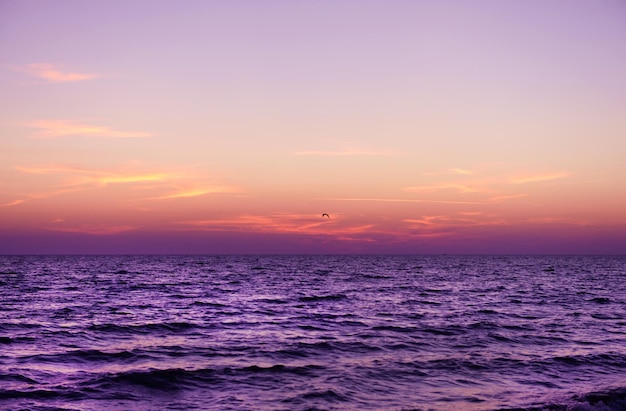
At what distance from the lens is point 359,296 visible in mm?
53000

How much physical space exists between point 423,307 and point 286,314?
11.8 metres

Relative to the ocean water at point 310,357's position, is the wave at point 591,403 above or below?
above

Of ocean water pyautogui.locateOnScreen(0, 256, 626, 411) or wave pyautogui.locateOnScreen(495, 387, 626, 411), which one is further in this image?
ocean water pyautogui.locateOnScreen(0, 256, 626, 411)

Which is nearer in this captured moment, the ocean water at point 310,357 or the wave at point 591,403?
the wave at point 591,403

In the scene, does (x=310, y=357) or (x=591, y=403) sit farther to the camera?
(x=310, y=357)

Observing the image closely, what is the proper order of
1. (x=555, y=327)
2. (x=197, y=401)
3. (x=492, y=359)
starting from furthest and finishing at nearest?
(x=555, y=327)
(x=492, y=359)
(x=197, y=401)

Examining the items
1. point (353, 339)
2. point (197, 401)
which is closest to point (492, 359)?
point (353, 339)

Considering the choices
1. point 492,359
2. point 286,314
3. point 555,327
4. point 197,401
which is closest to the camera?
point 197,401

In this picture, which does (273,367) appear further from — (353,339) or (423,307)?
(423,307)

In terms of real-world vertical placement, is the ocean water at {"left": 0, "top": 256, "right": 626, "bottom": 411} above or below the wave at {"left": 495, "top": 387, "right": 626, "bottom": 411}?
below

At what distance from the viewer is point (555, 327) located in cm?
3189

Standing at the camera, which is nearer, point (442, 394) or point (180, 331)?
point (442, 394)

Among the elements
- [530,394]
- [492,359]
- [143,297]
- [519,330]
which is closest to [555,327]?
[519,330]

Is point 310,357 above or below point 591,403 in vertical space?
below
